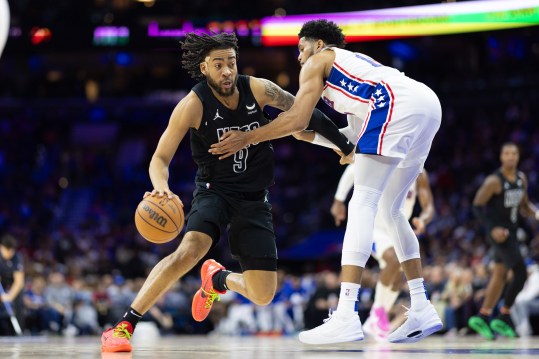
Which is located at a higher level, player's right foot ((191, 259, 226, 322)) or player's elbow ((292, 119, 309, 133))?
player's elbow ((292, 119, 309, 133))

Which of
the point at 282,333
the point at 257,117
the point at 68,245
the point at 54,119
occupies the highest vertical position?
the point at 54,119

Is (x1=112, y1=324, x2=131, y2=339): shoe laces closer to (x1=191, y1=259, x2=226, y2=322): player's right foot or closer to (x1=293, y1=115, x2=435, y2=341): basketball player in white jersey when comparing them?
(x1=191, y1=259, x2=226, y2=322): player's right foot

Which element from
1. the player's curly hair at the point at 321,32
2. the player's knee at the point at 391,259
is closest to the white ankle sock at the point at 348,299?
the player's curly hair at the point at 321,32

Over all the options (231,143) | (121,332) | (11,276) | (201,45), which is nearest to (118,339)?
(121,332)

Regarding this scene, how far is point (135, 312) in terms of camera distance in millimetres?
5500

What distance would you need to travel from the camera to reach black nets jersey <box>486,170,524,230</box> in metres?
9.88

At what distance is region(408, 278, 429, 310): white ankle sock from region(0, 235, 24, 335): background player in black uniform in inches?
330

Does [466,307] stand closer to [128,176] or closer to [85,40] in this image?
[85,40]

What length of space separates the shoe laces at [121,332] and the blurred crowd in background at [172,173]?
9331 millimetres

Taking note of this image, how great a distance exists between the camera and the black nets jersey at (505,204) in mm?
9875

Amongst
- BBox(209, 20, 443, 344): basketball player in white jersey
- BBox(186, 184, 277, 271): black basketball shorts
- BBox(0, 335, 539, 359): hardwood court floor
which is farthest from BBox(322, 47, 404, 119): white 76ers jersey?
BBox(0, 335, 539, 359): hardwood court floor

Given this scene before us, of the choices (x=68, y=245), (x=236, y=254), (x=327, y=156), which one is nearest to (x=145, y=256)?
(x=68, y=245)

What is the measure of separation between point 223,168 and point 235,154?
5.0 inches

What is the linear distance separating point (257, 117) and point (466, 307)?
335 inches
